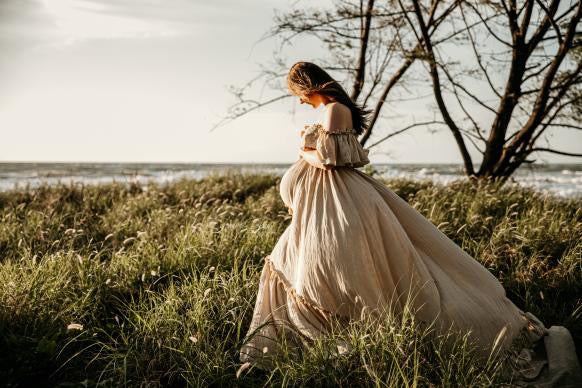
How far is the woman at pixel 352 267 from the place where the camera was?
288 centimetres

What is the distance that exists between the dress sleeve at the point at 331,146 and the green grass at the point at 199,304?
3.72 ft

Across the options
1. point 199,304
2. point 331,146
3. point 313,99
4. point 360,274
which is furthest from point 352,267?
point 313,99

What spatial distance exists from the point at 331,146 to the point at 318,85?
21.4 inches

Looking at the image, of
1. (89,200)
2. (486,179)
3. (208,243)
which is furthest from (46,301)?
(486,179)

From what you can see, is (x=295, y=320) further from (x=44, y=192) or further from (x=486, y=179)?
(x=44, y=192)

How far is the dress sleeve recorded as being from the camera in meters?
3.04

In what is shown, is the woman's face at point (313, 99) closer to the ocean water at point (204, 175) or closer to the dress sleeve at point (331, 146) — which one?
the dress sleeve at point (331, 146)

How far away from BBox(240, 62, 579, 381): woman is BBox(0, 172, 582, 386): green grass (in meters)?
0.18

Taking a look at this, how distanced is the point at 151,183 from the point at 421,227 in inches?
269

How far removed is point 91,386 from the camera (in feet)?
8.16

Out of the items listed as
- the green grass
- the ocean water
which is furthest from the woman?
the ocean water

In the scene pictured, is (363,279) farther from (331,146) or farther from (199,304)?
(199,304)

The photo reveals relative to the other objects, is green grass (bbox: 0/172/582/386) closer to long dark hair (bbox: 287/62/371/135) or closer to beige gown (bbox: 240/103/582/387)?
beige gown (bbox: 240/103/582/387)

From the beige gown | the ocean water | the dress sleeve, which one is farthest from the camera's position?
the ocean water
